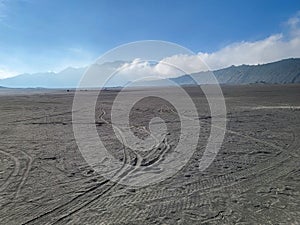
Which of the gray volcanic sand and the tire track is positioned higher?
the tire track

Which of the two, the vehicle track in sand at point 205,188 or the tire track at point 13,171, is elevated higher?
the tire track at point 13,171

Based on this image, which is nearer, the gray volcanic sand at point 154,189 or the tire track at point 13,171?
the gray volcanic sand at point 154,189

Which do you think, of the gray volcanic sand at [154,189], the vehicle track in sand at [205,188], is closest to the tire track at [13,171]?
the gray volcanic sand at [154,189]

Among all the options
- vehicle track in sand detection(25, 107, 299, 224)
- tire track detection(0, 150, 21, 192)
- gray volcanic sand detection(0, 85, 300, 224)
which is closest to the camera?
gray volcanic sand detection(0, 85, 300, 224)

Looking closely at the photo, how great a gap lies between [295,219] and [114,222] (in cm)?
360

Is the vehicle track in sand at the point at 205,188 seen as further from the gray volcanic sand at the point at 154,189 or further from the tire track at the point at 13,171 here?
the tire track at the point at 13,171

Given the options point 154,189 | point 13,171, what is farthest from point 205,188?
point 13,171

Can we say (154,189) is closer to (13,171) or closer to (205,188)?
(205,188)

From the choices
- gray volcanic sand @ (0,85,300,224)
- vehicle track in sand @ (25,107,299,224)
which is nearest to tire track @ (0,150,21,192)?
gray volcanic sand @ (0,85,300,224)

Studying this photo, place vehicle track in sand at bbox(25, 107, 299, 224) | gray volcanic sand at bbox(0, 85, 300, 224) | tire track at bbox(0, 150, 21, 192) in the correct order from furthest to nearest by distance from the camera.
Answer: tire track at bbox(0, 150, 21, 192) → vehicle track in sand at bbox(25, 107, 299, 224) → gray volcanic sand at bbox(0, 85, 300, 224)

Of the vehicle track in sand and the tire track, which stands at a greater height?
the tire track

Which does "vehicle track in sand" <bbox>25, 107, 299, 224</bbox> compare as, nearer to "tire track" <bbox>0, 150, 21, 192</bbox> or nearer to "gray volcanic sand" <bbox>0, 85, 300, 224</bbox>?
"gray volcanic sand" <bbox>0, 85, 300, 224</bbox>

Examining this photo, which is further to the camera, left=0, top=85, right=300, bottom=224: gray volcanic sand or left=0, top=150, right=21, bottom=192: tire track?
left=0, top=150, right=21, bottom=192: tire track

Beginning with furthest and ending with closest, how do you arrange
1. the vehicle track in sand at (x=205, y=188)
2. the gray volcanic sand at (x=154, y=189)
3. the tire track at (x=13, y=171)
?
the tire track at (x=13, y=171) → the vehicle track in sand at (x=205, y=188) → the gray volcanic sand at (x=154, y=189)
